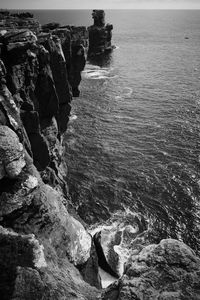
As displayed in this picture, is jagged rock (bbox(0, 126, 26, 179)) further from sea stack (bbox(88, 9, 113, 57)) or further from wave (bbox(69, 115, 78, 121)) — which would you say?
sea stack (bbox(88, 9, 113, 57))

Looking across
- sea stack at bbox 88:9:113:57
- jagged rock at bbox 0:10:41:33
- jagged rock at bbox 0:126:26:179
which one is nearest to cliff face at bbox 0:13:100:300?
jagged rock at bbox 0:126:26:179

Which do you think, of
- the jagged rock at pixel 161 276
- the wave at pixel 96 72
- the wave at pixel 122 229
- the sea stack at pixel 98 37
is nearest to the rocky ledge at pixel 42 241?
the jagged rock at pixel 161 276

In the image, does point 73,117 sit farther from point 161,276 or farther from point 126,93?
point 161,276

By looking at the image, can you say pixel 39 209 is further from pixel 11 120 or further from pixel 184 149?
pixel 184 149

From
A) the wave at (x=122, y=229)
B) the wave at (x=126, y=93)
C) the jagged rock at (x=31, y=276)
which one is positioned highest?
the jagged rock at (x=31, y=276)

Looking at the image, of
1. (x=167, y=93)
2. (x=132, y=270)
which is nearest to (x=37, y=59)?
(x=132, y=270)

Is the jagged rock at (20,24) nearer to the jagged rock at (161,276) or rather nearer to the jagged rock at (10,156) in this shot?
the jagged rock at (10,156)

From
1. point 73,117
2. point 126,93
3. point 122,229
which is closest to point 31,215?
point 122,229

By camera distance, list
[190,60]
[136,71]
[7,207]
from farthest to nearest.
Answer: [190,60], [136,71], [7,207]
